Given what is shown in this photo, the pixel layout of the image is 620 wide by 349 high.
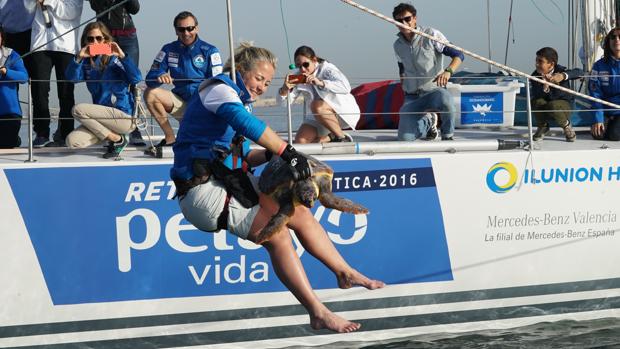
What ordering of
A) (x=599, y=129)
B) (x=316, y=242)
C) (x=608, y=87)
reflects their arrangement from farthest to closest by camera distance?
(x=599, y=129)
(x=608, y=87)
(x=316, y=242)

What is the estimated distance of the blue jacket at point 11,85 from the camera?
725 cm

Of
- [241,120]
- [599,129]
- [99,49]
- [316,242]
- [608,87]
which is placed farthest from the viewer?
[599,129]

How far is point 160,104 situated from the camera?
7273mm

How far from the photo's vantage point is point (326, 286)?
746cm

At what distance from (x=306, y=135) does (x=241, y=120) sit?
3.38m

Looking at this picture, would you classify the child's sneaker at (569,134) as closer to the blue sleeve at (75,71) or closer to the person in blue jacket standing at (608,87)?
the person in blue jacket standing at (608,87)

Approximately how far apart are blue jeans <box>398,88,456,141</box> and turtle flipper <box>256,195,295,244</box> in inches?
138

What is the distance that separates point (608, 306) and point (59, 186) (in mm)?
4672

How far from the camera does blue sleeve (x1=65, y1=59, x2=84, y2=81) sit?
7.37 metres

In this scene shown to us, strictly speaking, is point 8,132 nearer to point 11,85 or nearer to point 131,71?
point 11,85

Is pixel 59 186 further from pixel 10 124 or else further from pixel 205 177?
pixel 205 177

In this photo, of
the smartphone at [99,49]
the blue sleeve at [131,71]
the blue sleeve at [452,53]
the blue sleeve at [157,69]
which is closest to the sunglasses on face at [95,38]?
the smartphone at [99,49]

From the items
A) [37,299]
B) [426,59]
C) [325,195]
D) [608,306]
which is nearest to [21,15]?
[37,299]

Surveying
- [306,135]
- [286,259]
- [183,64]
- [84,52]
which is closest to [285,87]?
[306,135]
